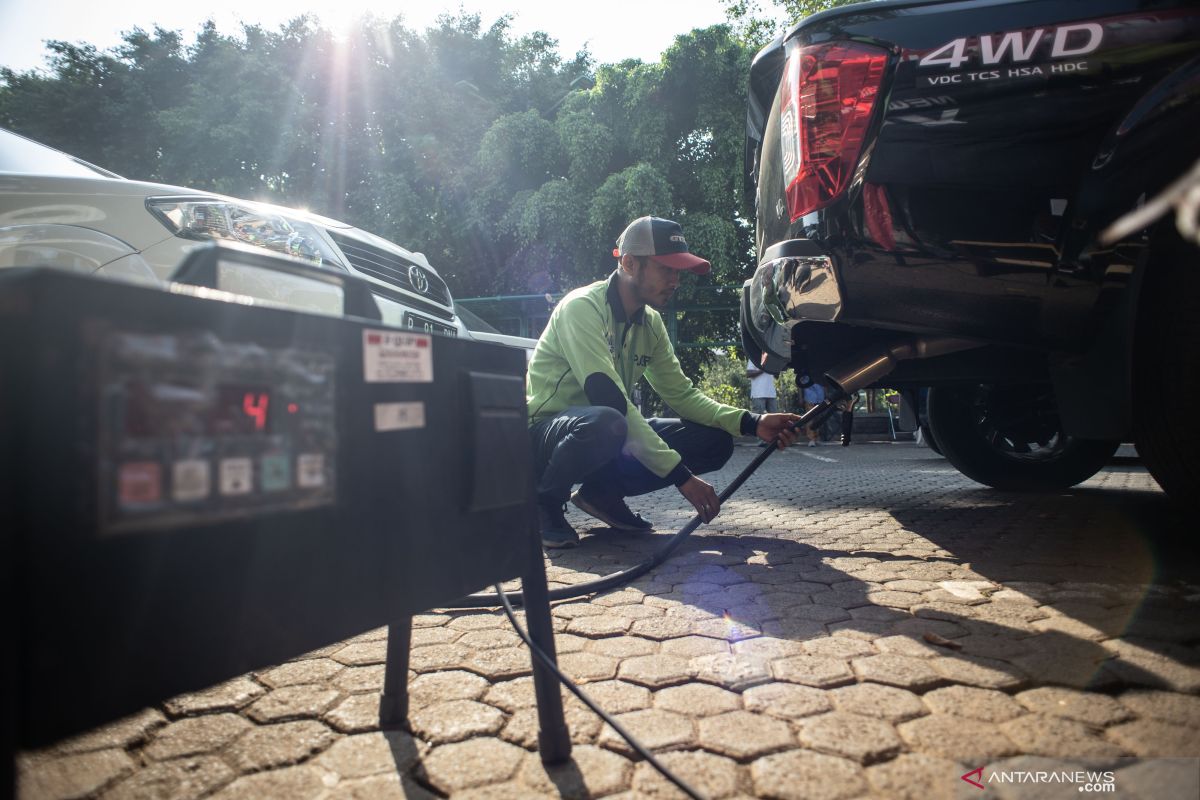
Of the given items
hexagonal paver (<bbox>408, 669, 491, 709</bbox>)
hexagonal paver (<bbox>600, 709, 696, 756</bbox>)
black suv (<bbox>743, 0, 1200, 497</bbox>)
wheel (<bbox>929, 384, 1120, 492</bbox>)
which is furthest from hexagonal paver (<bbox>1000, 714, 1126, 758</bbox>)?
wheel (<bbox>929, 384, 1120, 492</bbox>)

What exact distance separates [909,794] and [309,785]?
3.33 ft

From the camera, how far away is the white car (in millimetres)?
3021

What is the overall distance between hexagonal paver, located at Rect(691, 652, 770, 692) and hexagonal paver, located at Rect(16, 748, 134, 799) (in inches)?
46.0

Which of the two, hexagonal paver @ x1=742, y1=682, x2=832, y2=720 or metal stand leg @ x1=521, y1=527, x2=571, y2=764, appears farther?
hexagonal paver @ x1=742, y1=682, x2=832, y2=720

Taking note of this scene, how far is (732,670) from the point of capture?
1.58 metres

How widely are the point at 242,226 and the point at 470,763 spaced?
331cm

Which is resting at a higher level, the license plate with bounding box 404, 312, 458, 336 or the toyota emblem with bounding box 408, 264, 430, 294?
the toyota emblem with bounding box 408, 264, 430, 294

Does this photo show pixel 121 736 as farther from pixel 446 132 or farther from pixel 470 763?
pixel 446 132

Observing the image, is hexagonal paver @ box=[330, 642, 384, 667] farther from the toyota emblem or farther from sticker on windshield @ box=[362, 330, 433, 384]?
the toyota emblem

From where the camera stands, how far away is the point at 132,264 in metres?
3.10

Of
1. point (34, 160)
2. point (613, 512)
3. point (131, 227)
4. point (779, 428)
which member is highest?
point (34, 160)

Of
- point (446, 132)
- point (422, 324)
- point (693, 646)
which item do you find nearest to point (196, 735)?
point (693, 646)

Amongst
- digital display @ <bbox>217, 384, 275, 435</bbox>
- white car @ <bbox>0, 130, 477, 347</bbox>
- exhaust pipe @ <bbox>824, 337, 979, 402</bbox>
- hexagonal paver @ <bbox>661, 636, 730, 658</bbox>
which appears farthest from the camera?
white car @ <bbox>0, 130, 477, 347</bbox>

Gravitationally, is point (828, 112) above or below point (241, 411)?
above
